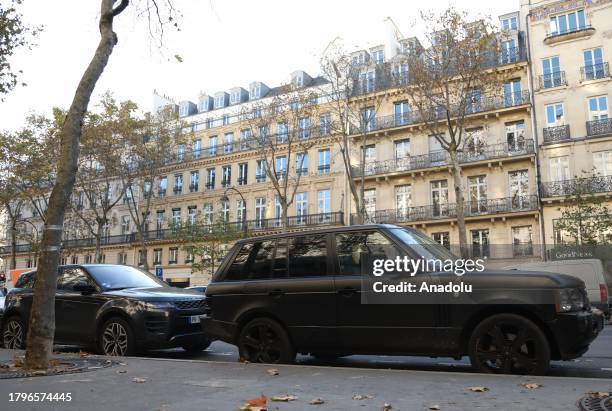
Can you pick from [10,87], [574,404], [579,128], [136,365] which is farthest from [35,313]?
[579,128]

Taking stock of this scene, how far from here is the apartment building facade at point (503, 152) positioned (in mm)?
33969

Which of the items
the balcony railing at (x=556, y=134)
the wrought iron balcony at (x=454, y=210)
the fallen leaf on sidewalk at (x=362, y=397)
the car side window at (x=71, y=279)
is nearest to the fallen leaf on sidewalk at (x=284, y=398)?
the fallen leaf on sidewalk at (x=362, y=397)

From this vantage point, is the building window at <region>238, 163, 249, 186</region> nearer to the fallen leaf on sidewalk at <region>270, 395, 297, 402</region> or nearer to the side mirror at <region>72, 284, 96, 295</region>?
the side mirror at <region>72, 284, 96, 295</region>

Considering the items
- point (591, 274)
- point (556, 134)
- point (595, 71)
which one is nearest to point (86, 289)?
point (591, 274)

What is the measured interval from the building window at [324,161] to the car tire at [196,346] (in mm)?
34671

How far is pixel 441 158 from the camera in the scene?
125ft

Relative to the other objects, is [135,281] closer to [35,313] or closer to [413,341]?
[35,313]

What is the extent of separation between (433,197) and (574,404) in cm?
3484

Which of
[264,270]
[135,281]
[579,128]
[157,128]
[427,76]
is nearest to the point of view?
[264,270]

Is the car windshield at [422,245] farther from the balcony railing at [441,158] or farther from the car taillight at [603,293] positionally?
the balcony railing at [441,158]

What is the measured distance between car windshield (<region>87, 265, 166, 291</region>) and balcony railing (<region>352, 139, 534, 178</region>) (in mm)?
28043

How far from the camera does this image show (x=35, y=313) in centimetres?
703

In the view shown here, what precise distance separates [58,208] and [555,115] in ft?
113

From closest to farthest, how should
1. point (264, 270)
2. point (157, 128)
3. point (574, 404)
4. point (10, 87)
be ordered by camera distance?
point (574, 404) < point (264, 270) < point (10, 87) < point (157, 128)
